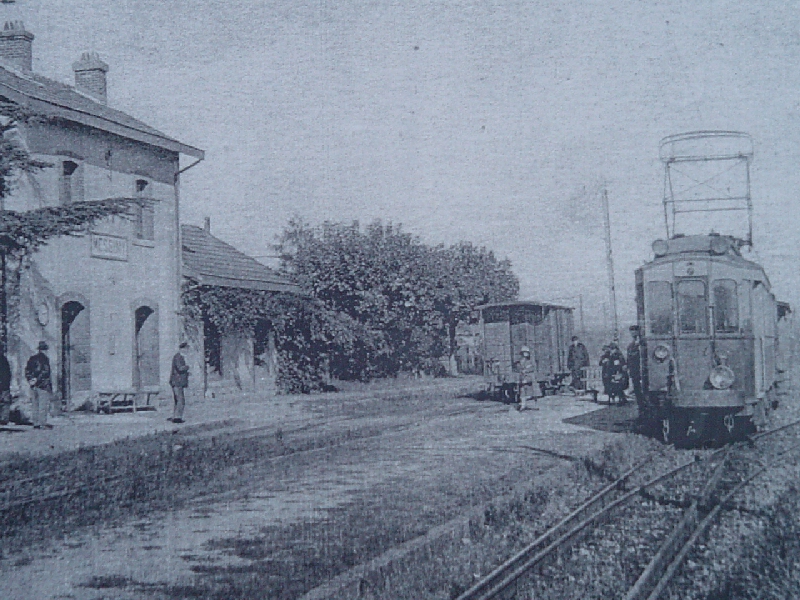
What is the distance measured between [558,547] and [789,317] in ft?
46.4

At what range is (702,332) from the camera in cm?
1238

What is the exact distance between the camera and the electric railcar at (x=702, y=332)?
39.3 ft

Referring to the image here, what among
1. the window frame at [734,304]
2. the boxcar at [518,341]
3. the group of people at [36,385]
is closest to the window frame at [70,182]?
the group of people at [36,385]

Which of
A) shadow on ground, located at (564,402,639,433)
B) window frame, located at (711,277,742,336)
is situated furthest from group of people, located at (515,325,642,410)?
window frame, located at (711,277,742,336)

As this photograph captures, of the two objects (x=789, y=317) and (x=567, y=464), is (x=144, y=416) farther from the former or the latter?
(x=789, y=317)

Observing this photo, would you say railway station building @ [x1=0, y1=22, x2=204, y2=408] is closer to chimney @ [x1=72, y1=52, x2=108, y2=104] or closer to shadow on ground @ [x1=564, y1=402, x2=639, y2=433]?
chimney @ [x1=72, y1=52, x2=108, y2=104]

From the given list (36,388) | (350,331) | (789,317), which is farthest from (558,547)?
(350,331)

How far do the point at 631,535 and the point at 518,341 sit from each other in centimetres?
1674

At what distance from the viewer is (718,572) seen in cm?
612

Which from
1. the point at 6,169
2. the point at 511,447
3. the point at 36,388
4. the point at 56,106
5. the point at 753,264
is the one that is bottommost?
the point at 511,447

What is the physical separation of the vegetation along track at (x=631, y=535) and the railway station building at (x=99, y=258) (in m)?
7.59

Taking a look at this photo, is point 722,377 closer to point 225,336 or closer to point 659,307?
point 659,307

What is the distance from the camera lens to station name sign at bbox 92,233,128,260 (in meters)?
17.5

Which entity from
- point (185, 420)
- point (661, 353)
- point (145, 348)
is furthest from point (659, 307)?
point (145, 348)
